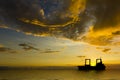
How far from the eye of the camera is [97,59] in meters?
182

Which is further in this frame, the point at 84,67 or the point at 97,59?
the point at 84,67

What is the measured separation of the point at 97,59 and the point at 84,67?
1997 cm

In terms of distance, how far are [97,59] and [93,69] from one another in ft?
35.0

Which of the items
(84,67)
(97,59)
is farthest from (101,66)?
(84,67)

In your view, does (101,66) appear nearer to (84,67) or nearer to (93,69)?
(93,69)

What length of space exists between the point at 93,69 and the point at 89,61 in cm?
819

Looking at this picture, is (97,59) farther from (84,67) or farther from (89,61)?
(84,67)

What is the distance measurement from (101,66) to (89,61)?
11.5m

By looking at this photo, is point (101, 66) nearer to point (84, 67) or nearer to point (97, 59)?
point (97, 59)

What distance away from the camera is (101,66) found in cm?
17900

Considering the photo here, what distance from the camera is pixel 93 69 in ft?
614

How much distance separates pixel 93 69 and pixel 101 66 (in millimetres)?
10263
